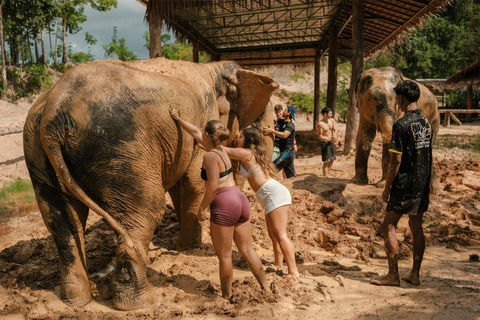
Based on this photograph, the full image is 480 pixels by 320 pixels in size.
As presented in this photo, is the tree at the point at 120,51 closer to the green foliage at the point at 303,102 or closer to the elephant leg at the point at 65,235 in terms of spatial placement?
the green foliage at the point at 303,102

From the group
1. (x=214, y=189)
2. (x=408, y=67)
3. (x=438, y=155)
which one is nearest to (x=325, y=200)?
(x=214, y=189)

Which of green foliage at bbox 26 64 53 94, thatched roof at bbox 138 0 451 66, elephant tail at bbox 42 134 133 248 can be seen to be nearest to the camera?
elephant tail at bbox 42 134 133 248

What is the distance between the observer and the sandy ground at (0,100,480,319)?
3.29 metres

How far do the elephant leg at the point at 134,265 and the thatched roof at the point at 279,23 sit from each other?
6.42 m

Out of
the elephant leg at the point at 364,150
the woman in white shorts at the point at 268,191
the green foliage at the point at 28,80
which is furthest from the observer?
the green foliage at the point at 28,80

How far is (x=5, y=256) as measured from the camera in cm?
462

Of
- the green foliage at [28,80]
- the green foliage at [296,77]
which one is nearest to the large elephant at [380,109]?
the green foliage at [28,80]

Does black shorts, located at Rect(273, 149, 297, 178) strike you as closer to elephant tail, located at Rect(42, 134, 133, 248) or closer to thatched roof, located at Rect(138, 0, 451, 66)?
thatched roof, located at Rect(138, 0, 451, 66)

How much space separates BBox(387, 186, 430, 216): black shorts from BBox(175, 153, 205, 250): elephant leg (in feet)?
6.60

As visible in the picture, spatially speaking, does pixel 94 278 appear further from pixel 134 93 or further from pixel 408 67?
pixel 408 67

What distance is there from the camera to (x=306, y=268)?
4.36 meters

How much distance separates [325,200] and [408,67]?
97.7 ft

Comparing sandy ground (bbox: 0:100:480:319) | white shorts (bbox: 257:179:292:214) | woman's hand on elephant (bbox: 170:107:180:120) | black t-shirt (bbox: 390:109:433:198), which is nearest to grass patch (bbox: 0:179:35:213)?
sandy ground (bbox: 0:100:480:319)

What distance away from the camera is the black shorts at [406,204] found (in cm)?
369
